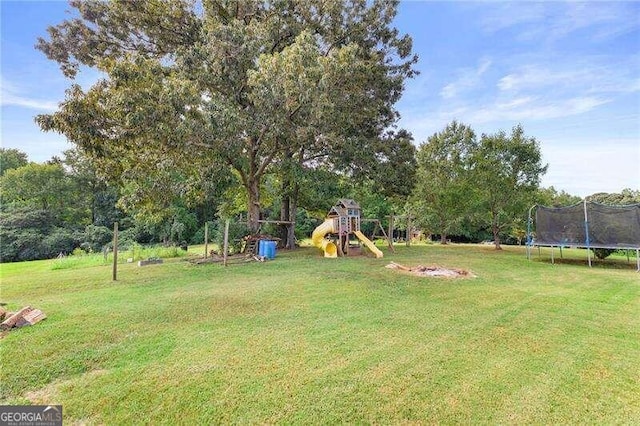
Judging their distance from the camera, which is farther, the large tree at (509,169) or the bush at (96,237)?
the bush at (96,237)

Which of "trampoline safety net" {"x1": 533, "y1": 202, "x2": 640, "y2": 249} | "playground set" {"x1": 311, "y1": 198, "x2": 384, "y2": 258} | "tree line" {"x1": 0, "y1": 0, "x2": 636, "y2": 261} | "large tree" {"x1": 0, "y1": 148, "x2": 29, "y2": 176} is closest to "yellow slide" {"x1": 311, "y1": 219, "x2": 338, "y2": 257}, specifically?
"playground set" {"x1": 311, "y1": 198, "x2": 384, "y2": 258}

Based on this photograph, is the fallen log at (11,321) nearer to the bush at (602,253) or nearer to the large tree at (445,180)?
the bush at (602,253)

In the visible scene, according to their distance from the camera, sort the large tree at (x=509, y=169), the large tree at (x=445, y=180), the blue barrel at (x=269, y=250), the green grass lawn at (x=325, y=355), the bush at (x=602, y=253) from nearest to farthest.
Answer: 1. the green grass lawn at (x=325, y=355)
2. the blue barrel at (x=269, y=250)
3. the bush at (x=602, y=253)
4. the large tree at (x=509, y=169)
5. the large tree at (x=445, y=180)

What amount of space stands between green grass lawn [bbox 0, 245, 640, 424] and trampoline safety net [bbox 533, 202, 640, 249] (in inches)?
224

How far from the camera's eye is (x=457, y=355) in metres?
3.65

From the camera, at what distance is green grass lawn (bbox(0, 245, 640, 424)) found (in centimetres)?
271

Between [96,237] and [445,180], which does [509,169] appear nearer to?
[445,180]

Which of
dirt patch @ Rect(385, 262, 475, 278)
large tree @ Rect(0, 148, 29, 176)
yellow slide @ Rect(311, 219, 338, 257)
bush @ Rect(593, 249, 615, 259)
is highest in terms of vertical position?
large tree @ Rect(0, 148, 29, 176)

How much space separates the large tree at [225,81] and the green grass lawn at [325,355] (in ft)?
18.2

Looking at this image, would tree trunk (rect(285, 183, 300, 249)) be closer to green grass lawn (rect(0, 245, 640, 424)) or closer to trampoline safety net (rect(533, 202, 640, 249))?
green grass lawn (rect(0, 245, 640, 424))

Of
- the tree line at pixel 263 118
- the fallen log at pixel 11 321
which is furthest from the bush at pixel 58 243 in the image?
the fallen log at pixel 11 321

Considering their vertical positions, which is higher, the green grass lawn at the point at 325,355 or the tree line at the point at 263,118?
the tree line at the point at 263,118

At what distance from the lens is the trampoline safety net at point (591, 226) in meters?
10.7

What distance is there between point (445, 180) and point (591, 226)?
8.83m
